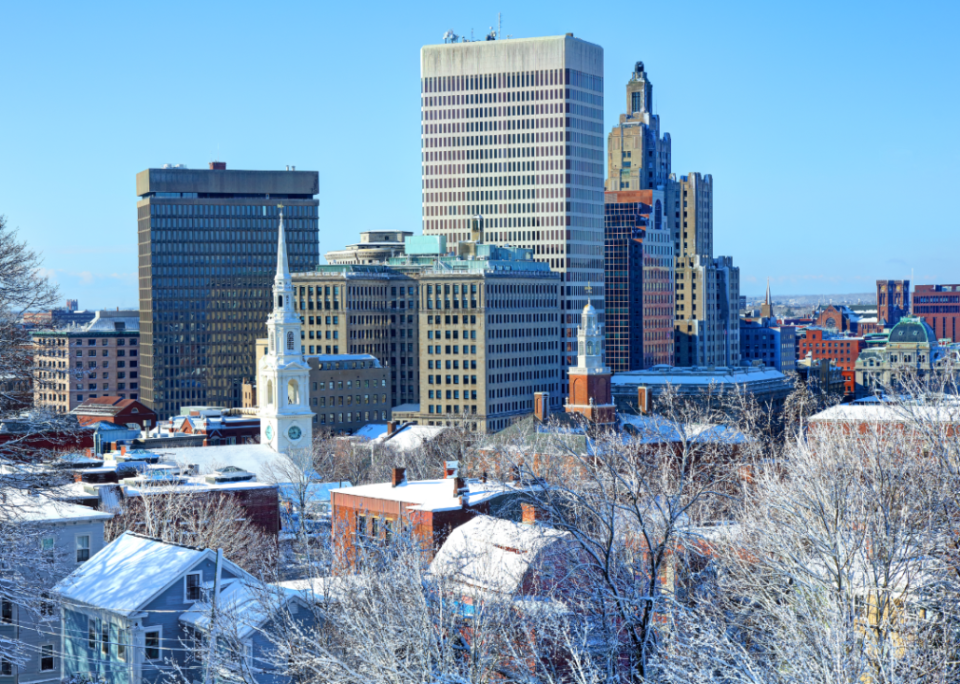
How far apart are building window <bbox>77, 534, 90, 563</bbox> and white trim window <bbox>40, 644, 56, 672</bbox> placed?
327 inches

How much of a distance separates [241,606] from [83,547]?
828 inches

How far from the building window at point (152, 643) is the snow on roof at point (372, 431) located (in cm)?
11313

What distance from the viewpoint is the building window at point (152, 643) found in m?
59.0

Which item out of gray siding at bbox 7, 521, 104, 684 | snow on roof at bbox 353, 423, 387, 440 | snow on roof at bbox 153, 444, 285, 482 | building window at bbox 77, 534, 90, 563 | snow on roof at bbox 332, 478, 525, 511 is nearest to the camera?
gray siding at bbox 7, 521, 104, 684

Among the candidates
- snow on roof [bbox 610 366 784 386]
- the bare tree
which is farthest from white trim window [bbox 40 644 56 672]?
snow on roof [bbox 610 366 784 386]

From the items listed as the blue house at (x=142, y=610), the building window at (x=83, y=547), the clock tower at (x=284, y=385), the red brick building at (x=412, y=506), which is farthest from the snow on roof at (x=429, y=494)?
the clock tower at (x=284, y=385)

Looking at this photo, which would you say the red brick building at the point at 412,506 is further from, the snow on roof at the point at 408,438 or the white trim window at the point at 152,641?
the snow on roof at the point at 408,438

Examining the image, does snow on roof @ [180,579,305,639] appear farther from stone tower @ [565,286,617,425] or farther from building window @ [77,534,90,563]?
stone tower @ [565,286,617,425]

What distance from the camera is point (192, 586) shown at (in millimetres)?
60062

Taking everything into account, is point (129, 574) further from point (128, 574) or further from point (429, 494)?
point (429, 494)

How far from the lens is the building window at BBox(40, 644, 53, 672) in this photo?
6359cm

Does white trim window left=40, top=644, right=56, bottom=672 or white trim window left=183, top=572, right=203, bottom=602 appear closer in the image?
white trim window left=183, top=572, right=203, bottom=602

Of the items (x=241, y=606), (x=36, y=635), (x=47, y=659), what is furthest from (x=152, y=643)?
(x=47, y=659)

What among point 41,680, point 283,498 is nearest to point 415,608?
point 41,680
